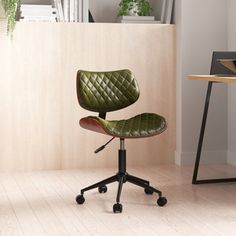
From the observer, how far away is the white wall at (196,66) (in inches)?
200

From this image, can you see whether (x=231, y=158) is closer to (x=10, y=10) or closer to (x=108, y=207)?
(x=108, y=207)

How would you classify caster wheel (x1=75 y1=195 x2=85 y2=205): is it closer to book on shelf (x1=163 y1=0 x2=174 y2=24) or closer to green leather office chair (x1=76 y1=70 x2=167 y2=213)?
green leather office chair (x1=76 y1=70 x2=167 y2=213)

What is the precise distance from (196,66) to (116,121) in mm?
1494

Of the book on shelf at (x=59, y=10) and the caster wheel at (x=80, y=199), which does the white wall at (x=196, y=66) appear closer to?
the book on shelf at (x=59, y=10)

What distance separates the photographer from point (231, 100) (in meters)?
5.15

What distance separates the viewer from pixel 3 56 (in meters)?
4.75

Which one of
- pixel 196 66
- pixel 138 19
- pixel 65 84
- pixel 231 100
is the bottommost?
pixel 231 100

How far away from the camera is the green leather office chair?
11.9 ft

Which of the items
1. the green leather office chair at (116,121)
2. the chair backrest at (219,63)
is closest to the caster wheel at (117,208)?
the green leather office chair at (116,121)

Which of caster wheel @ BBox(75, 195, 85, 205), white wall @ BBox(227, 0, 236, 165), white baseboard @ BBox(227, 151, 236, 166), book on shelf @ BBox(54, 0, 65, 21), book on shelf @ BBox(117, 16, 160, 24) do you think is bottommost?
white baseboard @ BBox(227, 151, 236, 166)

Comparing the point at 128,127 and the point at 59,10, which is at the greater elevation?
the point at 59,10

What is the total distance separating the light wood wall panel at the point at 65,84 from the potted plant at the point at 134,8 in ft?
0.67

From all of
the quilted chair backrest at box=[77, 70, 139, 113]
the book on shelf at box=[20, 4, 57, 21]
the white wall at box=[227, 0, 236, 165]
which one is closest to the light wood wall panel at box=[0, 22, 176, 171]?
the book on shelf at box=[20, 4, 57, 21]

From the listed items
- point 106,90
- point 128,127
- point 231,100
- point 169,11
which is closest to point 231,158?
point 231,100
